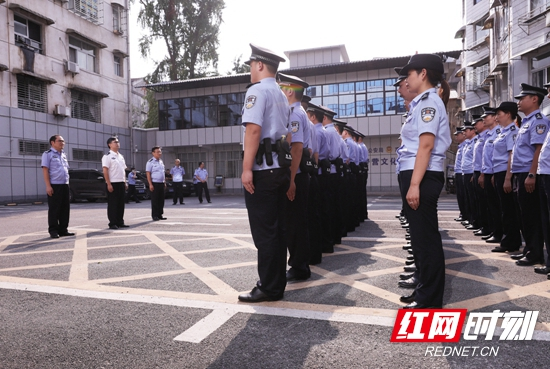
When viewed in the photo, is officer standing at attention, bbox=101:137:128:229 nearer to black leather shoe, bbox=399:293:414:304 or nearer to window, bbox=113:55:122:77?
black leather shoe, bbox=399:293:414:304

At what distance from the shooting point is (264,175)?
3.49 meters

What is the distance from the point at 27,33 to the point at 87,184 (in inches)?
353

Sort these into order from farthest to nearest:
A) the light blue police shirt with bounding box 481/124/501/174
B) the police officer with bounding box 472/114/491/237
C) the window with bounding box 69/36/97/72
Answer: the window with bounding box 69/36/97/72
the police officer with bounding box 472/114/491/237
the light blue police shirt with bounding box 481/124/501/174

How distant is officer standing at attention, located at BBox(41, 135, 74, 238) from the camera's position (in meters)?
7.69

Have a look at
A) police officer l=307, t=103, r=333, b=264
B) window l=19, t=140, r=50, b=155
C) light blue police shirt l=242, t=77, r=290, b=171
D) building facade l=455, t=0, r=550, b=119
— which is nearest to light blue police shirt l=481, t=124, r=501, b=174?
police officer l=307, t=103, r=333, b=264

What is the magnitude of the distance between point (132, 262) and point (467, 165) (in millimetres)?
6283

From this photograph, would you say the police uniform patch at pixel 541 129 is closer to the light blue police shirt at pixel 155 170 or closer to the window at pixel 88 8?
the light blue police shirt at pixel 155 170

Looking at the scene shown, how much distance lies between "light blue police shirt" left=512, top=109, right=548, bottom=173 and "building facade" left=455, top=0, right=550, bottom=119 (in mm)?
13813

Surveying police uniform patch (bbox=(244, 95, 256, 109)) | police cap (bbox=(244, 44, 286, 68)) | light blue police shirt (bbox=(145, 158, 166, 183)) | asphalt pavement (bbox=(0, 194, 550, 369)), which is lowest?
asphalt pavement (bbox=(0, 194, 550, 369))

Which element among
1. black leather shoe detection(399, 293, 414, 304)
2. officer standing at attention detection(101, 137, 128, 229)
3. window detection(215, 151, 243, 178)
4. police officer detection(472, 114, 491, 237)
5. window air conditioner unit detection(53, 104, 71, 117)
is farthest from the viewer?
window detection(215, 151, 243, 178)

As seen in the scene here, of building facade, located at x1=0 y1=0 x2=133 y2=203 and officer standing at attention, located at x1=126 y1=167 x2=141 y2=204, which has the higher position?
building facade, located at x1=0 y1=0 x2=133 y2=203

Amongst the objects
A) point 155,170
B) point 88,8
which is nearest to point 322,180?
point 155,170

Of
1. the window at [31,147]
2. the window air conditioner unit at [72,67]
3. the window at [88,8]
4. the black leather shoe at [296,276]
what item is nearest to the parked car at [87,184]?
the window at [31,147]

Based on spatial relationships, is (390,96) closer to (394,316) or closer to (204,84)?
(204,84)
